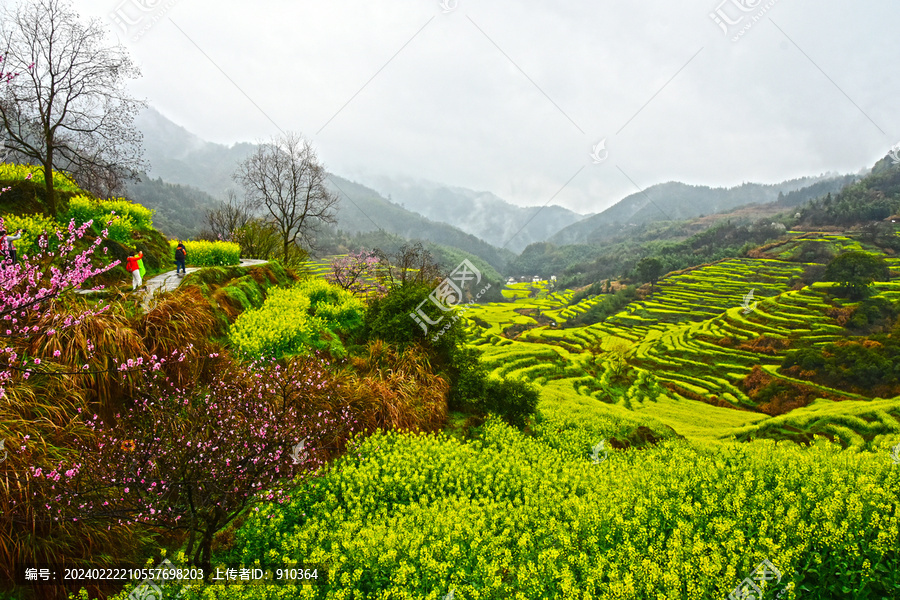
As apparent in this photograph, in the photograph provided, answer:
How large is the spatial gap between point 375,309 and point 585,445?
7.36 m

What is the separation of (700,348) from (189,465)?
41068 mm

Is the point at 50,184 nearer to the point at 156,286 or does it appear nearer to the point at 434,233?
the point at 156,286

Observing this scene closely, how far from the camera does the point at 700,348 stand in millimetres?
34531

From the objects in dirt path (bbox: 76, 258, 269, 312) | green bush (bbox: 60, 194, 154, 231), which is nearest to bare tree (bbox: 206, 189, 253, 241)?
green bush (bbox: 60, 194, 154, 231)

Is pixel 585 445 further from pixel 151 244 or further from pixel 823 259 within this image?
pixel 823 259

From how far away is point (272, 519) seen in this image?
15.1 feet

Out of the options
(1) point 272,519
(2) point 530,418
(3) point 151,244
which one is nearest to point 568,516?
(1) point 272,519

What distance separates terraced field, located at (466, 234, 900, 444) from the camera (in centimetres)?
1889

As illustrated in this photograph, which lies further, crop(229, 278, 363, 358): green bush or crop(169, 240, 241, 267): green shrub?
crop(169, 240, 241, 267): green shrub

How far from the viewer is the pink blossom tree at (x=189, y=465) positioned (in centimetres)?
344

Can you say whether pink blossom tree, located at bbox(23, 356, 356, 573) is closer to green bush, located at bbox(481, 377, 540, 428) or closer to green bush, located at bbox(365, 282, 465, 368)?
green bush, located at bbox(365, 282, 465, 368)

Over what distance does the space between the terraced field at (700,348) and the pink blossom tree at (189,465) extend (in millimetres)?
7520

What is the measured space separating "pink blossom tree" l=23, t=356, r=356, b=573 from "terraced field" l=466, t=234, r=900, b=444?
24.7ft

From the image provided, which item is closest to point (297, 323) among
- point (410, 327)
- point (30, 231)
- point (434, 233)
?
point (410, 327)
